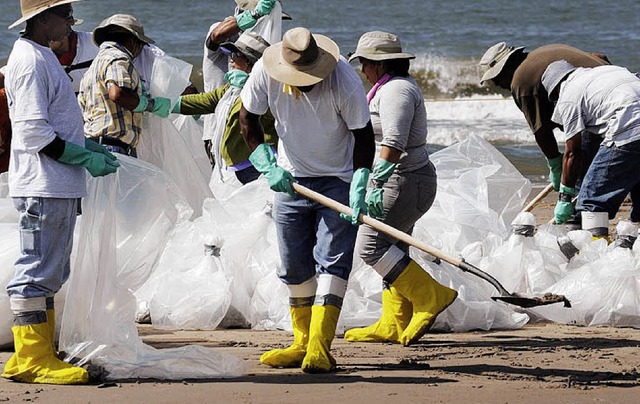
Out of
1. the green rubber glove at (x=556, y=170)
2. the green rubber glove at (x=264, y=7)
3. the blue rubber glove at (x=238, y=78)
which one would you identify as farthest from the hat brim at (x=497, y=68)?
the green rubber glove at (x=264, y=7)

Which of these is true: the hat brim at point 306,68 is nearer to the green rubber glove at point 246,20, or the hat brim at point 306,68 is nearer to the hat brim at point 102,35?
the hat brim at point 102,35

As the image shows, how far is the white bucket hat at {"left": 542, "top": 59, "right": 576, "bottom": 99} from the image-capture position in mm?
7789

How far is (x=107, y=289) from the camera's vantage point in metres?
5.62

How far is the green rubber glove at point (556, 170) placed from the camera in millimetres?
8531

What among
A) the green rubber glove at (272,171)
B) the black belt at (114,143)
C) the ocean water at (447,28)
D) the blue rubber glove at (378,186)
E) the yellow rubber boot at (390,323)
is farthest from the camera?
the ocean water at (447,28)

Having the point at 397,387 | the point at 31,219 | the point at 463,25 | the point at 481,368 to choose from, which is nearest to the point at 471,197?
the point at 481,368

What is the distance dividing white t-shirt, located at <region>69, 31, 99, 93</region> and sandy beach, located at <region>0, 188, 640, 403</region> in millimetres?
1768

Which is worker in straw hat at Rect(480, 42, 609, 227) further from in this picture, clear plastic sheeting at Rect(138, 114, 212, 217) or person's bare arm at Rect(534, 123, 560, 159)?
clear plastic sheeting at Rect(138, 114, 212, 217)

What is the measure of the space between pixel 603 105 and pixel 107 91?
288cm

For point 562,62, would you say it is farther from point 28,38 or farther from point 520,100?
point 28,38

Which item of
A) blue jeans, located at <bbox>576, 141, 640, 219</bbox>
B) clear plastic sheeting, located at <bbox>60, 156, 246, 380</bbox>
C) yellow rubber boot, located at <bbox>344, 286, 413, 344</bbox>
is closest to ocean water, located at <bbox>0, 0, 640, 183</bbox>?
blue jeans, located at <bbox>576, 141, 640, 219</bbox>

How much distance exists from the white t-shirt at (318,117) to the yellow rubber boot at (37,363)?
1350 mm

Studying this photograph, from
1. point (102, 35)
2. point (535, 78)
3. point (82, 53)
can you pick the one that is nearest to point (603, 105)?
point (535, 78)

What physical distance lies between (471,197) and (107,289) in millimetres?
3522
